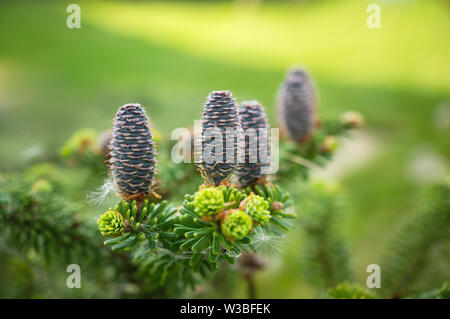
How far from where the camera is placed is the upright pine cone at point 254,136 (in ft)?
1.15

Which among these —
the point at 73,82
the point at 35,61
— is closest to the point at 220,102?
the point at 73,82

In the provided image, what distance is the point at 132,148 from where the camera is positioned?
1.01 ft

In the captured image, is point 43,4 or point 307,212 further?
point 43,4

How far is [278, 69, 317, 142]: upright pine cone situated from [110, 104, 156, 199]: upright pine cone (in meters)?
0.27

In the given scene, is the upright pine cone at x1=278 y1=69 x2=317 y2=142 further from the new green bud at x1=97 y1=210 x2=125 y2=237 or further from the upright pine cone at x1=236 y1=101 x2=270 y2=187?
the new green bud at x1=97 y1=210 x2=125 y2=237

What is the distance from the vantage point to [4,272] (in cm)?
75

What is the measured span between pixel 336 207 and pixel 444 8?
4.41ft

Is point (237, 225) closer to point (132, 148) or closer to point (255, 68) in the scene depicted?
point (132, 148)

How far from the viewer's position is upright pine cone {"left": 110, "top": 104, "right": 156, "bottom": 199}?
31 cm

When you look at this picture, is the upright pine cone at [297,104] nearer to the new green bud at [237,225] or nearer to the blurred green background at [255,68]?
the new green bud at [237,225]

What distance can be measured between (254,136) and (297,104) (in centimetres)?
19

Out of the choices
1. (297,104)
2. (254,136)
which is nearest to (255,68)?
(297,104)

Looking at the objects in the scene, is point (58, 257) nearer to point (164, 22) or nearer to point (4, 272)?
point (4, 272)

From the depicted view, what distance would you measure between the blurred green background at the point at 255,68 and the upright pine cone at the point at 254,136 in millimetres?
685
